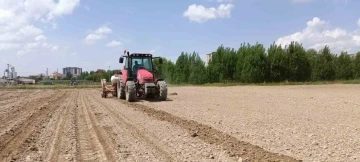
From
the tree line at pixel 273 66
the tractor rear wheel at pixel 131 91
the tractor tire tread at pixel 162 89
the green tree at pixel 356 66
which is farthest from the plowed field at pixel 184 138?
the green tree at pixel 356 66

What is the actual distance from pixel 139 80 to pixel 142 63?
4.82ft

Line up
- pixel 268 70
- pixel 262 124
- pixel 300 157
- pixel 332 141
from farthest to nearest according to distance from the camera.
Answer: pixel 268 70 → pixel 262 124 → pixel 332 141 → pixel 300 157

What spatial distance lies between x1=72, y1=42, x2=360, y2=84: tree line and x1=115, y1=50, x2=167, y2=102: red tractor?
30207 mm

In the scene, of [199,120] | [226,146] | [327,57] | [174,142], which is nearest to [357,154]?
[226,146]

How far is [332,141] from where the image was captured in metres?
8.22

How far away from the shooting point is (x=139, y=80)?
2078 centimetres

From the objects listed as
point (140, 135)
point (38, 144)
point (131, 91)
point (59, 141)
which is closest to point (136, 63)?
point (131, 91)

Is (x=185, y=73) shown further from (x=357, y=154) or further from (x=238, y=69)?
(x=357, y=154)

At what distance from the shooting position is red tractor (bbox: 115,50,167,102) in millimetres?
A: 20172

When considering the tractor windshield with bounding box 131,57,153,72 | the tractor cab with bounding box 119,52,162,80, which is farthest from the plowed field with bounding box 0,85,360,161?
the tractor windshield with bounding box 131,57,153,72

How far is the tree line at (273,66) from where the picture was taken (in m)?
57.7

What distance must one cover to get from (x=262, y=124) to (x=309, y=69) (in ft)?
167

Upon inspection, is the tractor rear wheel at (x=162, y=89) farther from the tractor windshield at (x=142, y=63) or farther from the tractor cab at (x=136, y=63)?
the tractor windshield at (x=142, y=63)

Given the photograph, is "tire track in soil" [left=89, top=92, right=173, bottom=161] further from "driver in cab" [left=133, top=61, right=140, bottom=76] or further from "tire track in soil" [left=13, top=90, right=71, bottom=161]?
"driver in cab" [left=133, top=61, right=140, bottom=76]
